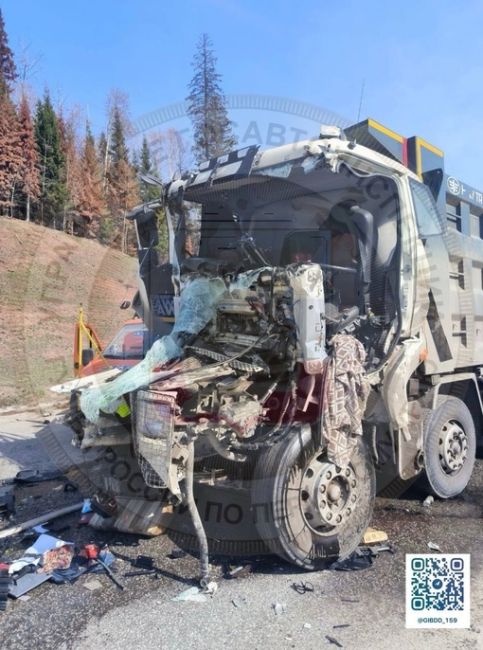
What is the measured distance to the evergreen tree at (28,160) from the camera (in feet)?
93.9

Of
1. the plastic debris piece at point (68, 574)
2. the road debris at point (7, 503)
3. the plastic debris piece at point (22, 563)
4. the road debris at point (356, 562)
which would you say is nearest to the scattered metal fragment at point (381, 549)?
the road debris at point (356, 562)

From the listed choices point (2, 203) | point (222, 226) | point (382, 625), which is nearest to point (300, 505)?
point (382, 625)

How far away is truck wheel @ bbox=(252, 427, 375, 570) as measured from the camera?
124 inches

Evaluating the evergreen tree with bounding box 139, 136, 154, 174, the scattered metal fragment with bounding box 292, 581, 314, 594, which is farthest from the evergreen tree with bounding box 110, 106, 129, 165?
the scattered metal fragment with bounding box 292, 581, 314, 594

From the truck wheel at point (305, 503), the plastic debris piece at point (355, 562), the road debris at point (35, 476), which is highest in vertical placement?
the truck wheel at point (305, 503)

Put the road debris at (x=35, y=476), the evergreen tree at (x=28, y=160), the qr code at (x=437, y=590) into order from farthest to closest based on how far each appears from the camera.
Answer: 1. the evergreen tree at (x=28, y=160)
2. the road debris at (x=35, y=476)
3. the qr code at (x=437, y=590)

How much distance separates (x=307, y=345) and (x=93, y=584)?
218cm

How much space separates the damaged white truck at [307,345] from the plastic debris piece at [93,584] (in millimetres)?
759

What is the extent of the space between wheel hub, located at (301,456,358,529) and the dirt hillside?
8306 millimetres

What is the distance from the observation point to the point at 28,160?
29.4 m

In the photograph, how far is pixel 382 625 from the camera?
2762mm

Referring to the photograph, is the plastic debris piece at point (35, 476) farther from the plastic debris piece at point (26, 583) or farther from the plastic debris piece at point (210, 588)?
the plastic debris piece at point (210, 588)

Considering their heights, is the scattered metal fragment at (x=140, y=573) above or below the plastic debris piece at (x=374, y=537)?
below

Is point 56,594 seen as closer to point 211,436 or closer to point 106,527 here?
point 106,527
